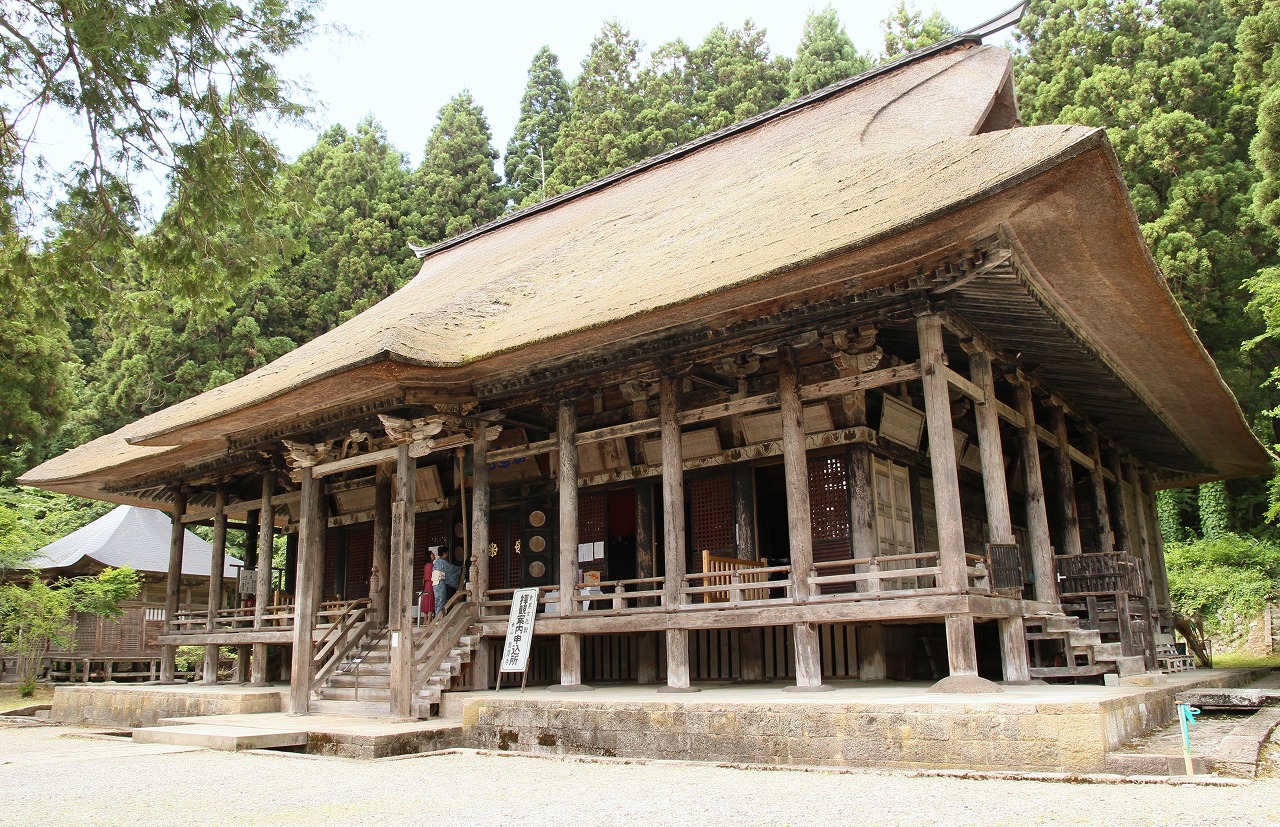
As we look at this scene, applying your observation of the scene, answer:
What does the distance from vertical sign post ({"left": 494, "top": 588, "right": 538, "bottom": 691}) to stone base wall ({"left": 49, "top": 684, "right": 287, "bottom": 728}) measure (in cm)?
335

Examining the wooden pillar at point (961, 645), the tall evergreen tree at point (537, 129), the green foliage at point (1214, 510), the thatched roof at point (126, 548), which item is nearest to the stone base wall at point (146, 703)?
the thatched roof at point (126, 548)

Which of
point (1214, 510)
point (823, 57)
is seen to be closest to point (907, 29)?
point (823, 57)

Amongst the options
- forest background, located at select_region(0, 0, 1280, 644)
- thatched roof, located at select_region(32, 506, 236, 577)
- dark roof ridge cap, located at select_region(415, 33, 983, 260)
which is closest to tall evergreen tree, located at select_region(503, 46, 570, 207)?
forest background, located at select_region(0, 0, 1280, 644)

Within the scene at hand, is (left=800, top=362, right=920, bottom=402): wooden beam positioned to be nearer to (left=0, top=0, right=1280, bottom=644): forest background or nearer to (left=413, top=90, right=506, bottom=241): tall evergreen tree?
(left=0, top=0, right=1280, bottom=644): forest background

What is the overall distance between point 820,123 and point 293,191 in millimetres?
9714

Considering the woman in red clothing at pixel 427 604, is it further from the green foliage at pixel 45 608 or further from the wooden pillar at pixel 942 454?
the green foliage at pixel 45 608

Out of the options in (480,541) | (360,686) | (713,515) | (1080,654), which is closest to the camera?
(1080,654)

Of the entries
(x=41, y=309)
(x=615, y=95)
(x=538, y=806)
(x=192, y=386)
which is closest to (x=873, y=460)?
(x=538, y=806)

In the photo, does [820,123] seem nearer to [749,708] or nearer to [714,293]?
[714,293]

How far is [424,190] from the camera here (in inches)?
1383

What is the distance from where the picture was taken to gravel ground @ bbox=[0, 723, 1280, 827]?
4.88 m

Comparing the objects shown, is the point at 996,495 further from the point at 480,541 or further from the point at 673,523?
the point at 480,541

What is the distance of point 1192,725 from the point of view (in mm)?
8414

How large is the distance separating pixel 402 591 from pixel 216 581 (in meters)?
6.54
